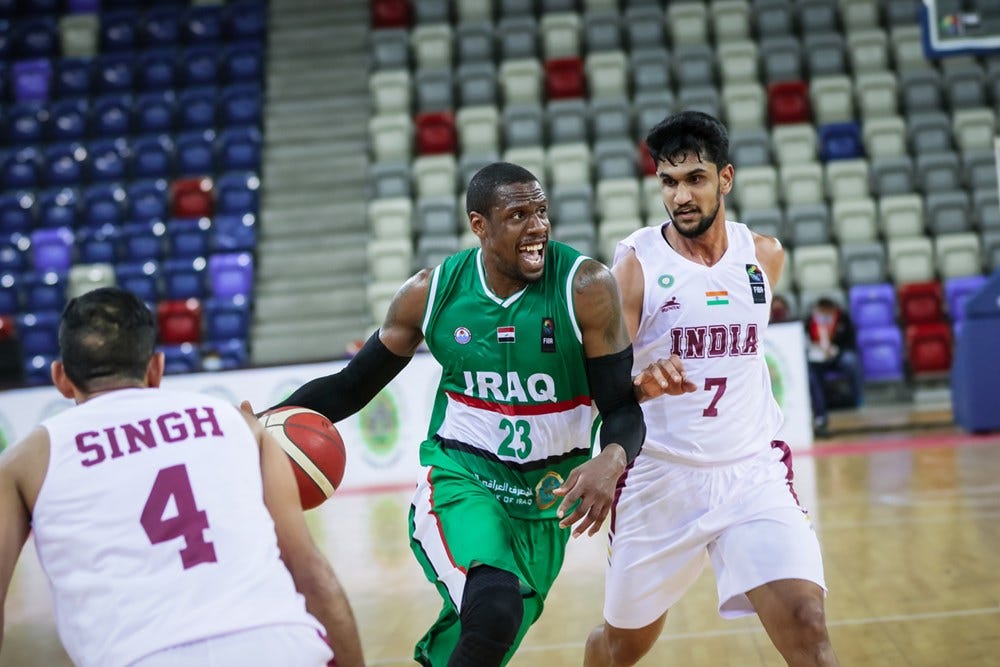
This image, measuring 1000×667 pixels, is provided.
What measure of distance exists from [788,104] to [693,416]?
520 inches

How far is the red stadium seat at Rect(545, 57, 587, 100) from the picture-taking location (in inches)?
664

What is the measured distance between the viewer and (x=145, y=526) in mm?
2410

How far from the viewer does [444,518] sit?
3.74m

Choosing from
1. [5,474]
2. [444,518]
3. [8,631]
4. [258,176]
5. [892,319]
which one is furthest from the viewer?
[258,176]

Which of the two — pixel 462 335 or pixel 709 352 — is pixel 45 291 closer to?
pixel 462 335

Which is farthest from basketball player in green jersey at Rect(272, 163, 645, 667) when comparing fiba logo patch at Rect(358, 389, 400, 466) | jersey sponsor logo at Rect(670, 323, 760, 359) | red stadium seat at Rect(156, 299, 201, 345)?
red stadium seat at Rect(156, 299, 201, 345)

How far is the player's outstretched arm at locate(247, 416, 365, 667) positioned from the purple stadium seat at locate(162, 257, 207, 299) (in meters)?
12.8

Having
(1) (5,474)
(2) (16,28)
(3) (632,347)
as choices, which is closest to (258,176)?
(2) (16,28)

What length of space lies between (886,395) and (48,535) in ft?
44.3

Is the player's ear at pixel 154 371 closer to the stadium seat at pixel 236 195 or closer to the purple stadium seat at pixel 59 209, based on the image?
the stadium seat at pixel 236 195

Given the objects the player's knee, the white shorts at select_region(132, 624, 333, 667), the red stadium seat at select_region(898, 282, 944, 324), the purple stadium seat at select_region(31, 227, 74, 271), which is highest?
the purple stadium seat at select_region(31, 227, 74, 271)

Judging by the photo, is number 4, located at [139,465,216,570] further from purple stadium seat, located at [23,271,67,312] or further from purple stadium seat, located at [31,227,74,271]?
purple stadium seat, located at [31,227,74,271]

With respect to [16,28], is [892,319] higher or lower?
lower

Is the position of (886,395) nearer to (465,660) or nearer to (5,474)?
(465,660)
